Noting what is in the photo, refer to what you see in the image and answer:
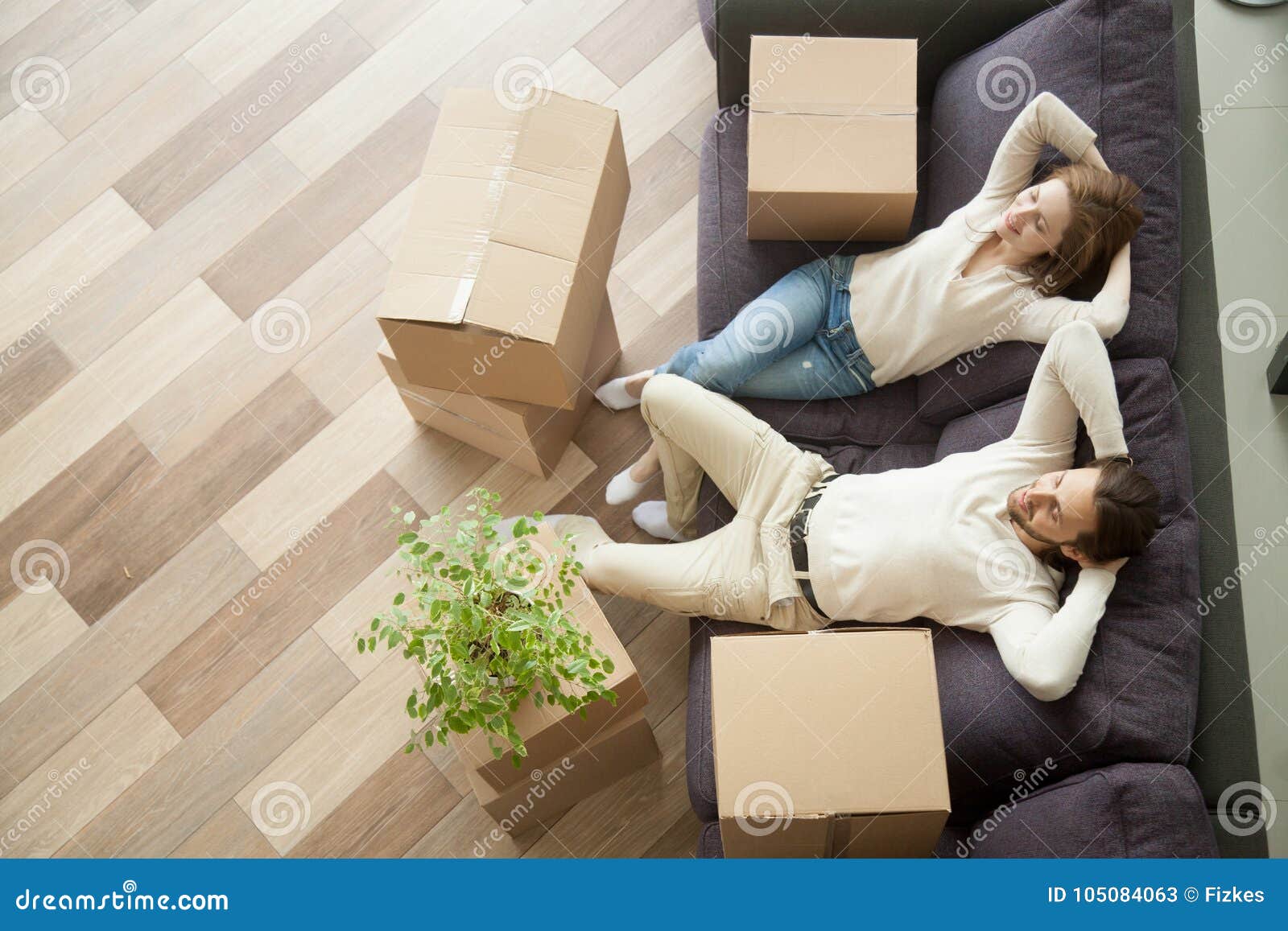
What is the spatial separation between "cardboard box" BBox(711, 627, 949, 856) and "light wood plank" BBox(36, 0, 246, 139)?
2.36 meters

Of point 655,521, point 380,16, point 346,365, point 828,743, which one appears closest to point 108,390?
point 346,365

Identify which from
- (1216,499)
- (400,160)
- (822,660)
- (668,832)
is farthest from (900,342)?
(400,160)

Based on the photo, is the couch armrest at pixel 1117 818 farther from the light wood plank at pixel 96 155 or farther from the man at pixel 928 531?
the light wood plank at pixel 96 155

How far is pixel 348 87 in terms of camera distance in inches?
104

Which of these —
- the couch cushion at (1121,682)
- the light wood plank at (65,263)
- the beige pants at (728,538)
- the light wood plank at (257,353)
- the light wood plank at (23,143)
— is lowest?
the couch cushion at (1121,682)

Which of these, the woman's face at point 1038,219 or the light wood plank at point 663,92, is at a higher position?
the light wood plank at point 663,92

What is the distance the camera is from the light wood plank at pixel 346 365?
7.91 ft

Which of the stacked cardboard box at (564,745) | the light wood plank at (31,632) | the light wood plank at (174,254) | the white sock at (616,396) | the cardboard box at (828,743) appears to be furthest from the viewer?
the light wood plank at (174,254)

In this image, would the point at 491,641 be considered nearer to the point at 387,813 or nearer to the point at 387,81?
the point at 387,813

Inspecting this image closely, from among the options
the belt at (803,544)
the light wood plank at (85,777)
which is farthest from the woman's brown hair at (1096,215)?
the light wood plank at (85,777)

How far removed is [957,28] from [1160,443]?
3.25 ft

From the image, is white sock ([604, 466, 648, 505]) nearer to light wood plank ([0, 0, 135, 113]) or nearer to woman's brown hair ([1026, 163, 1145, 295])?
woman's brown hair ([1026, 163, 1145, 295])

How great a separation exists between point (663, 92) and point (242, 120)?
3.83 feet

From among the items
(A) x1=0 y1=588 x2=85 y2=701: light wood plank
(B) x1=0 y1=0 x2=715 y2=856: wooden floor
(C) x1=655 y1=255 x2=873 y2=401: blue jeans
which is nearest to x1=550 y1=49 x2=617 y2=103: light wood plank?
(B) x1=0 y1=0 x2=715 y2=856: wooden floor
